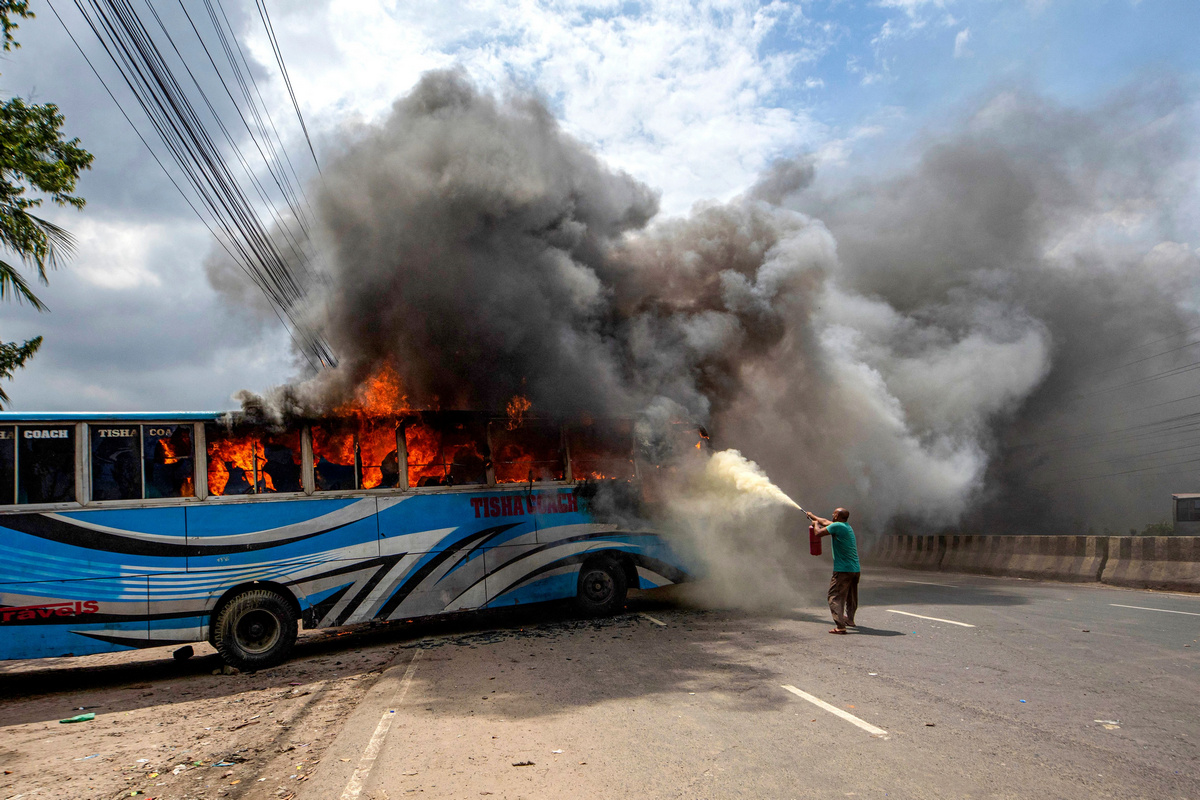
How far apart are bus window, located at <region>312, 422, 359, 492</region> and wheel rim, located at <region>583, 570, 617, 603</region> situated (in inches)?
144

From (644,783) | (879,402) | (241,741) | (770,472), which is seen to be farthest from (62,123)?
(879,402)

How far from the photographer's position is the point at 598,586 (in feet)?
34.2

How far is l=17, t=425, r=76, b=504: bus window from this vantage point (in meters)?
7.58

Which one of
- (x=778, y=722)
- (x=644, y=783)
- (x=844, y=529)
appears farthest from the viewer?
(x=844, y=529)

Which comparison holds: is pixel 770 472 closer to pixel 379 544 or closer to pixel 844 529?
pixel 844 529

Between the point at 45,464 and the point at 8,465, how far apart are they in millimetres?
323

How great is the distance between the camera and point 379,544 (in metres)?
9.06

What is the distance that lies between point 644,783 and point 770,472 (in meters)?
15.2

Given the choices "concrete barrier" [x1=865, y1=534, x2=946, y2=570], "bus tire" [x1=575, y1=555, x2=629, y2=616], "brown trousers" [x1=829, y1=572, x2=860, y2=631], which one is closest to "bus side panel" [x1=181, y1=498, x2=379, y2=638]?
"bus tire" [x1=575, y1=555, x2=629, y2=616]

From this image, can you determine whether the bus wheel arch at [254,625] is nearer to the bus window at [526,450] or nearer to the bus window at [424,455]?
the bus window at [424,455]

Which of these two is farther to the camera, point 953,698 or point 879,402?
point 879,402

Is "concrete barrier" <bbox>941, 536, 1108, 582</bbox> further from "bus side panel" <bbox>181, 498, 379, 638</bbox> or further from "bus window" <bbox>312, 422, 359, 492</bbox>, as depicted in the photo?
"bus window" <bbox>312, 422, 359, 492</bbox>

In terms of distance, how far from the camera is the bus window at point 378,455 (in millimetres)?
9281

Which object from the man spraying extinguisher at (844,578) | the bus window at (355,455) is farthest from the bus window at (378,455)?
the man spraying extinguisher at (844,578)
